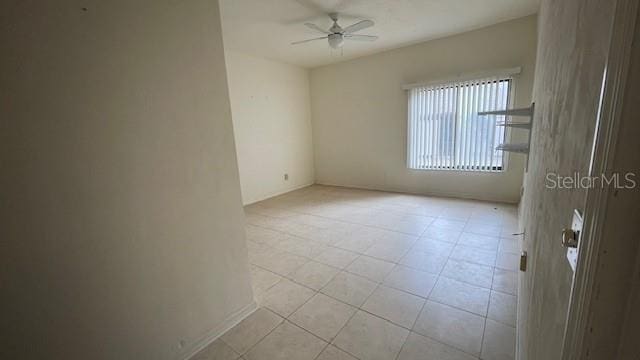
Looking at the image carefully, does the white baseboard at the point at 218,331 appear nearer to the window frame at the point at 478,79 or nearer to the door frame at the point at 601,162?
the door frame at the point at 601,162

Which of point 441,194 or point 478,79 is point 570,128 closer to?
point 478,79

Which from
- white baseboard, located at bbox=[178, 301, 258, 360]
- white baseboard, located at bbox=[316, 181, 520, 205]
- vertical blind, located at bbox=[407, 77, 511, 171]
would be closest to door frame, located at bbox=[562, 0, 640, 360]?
white baseboard, located at bbox=[178, 301, 258, 360]

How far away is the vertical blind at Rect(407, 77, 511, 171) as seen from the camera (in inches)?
147

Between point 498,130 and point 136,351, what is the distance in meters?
4.57

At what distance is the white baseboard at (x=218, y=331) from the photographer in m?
1.54

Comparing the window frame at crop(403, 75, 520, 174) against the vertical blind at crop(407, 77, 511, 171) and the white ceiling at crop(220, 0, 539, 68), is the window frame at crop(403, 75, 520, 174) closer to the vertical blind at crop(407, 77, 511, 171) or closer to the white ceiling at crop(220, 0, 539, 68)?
the vertical blind at crop(407, 77, 511, 171)

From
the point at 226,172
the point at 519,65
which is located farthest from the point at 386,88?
the point at 226,172

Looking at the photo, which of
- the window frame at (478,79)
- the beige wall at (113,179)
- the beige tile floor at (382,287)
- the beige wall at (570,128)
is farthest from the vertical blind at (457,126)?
the beige wall at (113,179)

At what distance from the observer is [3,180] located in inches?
36.5

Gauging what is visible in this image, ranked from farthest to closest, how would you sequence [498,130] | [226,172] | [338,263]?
[498,130], [338,263], [226,172]

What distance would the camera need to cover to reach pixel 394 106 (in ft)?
15.2

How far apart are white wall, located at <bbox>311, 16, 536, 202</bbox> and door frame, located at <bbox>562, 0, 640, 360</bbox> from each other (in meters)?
4.08

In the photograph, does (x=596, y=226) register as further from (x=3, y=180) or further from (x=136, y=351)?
(x=136, y=351)

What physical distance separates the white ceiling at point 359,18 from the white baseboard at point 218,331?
285cm
